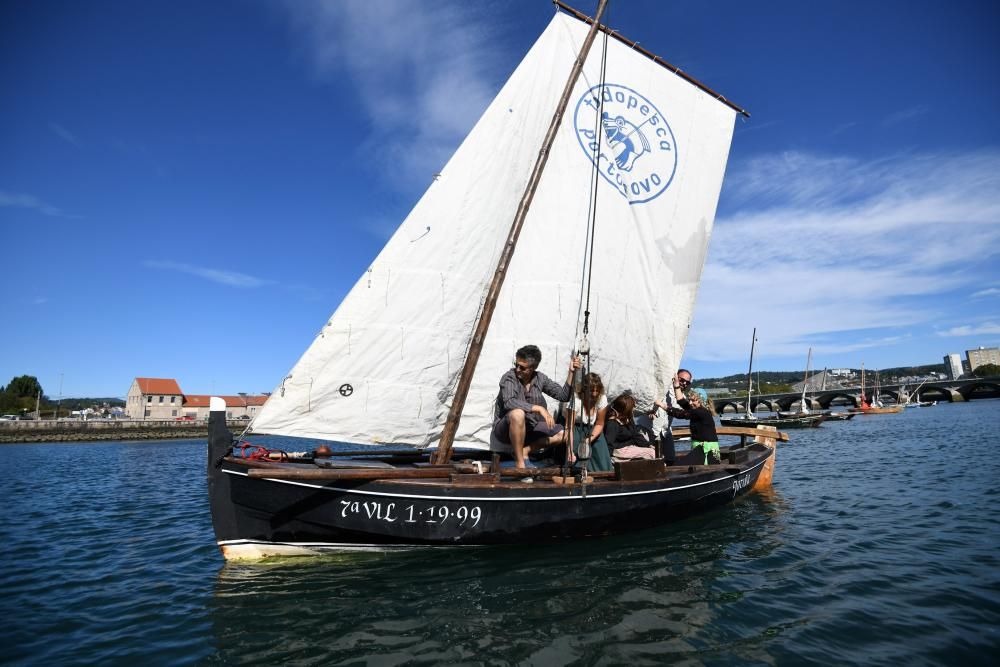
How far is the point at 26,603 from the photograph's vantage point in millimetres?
6137

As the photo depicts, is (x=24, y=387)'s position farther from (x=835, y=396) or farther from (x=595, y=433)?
(x=835, y=396)

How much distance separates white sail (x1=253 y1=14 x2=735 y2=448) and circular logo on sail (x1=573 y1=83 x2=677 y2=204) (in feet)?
0.12

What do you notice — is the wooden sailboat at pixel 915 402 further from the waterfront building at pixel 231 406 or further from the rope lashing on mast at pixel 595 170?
the waterfront building at pixel 231 406

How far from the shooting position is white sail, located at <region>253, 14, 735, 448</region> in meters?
7.52

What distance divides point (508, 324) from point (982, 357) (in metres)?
219

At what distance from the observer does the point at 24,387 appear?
95.7 m

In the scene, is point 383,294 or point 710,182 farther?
point 710,182

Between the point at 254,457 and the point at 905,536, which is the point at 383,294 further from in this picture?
the point at 905,536

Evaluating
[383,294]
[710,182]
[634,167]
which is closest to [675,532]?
[383,294]

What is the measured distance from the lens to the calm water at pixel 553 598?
4.59m

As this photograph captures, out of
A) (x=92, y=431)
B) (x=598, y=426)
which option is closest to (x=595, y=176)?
(x=598, y=426)

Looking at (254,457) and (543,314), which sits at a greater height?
(543,314)

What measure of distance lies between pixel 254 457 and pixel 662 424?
806 centimetres

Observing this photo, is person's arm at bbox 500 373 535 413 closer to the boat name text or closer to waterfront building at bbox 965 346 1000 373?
the boat name text
